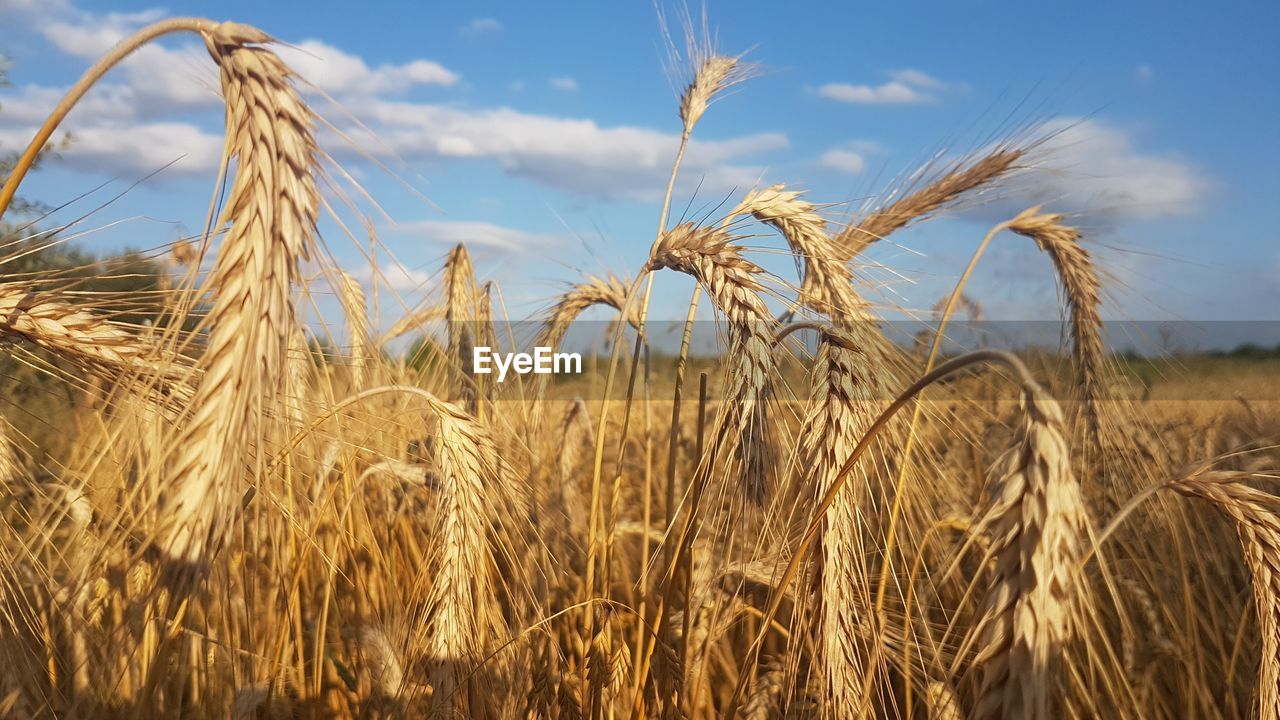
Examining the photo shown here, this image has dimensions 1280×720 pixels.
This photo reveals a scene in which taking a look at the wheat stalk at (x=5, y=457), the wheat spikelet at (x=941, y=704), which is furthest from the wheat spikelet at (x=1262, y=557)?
the wheat stalk at (x=5, y=457)

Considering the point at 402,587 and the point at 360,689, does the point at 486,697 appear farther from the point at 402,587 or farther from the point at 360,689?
the point at 402,587

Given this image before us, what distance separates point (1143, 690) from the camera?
232 cm

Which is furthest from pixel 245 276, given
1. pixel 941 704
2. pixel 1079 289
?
pixel 1079 289

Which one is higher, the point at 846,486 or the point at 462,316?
the point at 462,316

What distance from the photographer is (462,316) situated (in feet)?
11.2

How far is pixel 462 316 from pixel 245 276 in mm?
2238

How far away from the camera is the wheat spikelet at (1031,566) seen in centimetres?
108

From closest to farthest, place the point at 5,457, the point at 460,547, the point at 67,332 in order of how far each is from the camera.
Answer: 1. the point at 67,332
2. the point at 5,457
3. the point at 460,547

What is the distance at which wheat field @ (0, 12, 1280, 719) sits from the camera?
1.17m

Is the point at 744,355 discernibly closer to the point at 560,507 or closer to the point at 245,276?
the point at 245,276

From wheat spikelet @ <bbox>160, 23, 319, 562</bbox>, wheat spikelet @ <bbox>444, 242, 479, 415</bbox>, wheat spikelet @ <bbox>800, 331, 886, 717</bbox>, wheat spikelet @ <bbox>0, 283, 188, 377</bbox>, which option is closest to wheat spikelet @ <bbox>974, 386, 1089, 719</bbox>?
wheat spikelet @ <bbox>800, 331, 886, 717</bbox>

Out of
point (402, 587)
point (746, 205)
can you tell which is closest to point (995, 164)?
point (746, 205)

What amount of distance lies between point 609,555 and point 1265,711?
153 cm

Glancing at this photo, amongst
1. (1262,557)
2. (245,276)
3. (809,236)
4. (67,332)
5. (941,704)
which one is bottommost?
(941,704)
